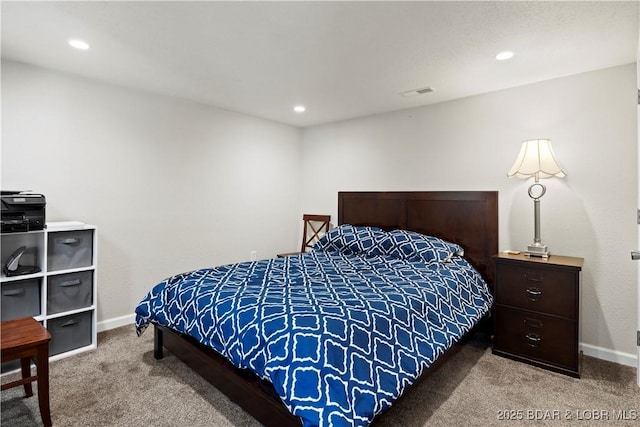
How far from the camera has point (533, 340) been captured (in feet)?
8.56

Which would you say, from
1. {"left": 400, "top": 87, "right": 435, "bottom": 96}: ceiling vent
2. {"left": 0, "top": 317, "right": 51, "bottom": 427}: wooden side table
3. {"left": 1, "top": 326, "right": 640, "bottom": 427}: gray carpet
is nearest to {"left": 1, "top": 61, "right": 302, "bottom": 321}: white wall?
{"left": 1, "top": 326, "right": 640, "bottom": 427}: gray carpet

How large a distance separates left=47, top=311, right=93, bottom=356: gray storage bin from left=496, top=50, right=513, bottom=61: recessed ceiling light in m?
3.80

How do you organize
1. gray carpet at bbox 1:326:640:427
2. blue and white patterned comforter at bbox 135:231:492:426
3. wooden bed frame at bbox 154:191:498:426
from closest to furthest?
blue and white patterned comforter at bbox 135:231:492:426
wooden bed frame at bbox 154:191:498:426
gray carpet at bbox 1:326:640:427

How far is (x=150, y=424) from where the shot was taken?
1.88 metres

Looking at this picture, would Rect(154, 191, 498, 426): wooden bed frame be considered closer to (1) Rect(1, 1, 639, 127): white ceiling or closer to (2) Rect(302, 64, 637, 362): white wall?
(2) Rect(302, 64, 637, 362): white wall

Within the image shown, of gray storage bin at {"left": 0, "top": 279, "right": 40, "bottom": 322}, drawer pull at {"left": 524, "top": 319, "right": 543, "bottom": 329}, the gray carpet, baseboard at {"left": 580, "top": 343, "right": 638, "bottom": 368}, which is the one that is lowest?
the gray carpet

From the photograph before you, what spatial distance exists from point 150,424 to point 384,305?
146 cm

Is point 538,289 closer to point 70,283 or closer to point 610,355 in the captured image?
point 610,355

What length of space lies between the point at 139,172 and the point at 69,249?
103cm

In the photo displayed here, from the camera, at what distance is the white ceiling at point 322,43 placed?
1.94m

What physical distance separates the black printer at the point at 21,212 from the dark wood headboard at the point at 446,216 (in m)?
3.11

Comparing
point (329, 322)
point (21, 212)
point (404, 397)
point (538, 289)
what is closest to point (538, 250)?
point (538, 289)

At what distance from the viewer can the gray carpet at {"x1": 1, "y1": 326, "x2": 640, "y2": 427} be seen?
193cm

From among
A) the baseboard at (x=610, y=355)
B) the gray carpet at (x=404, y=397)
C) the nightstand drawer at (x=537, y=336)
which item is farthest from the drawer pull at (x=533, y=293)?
the baseboard at (x=610, y=355)
